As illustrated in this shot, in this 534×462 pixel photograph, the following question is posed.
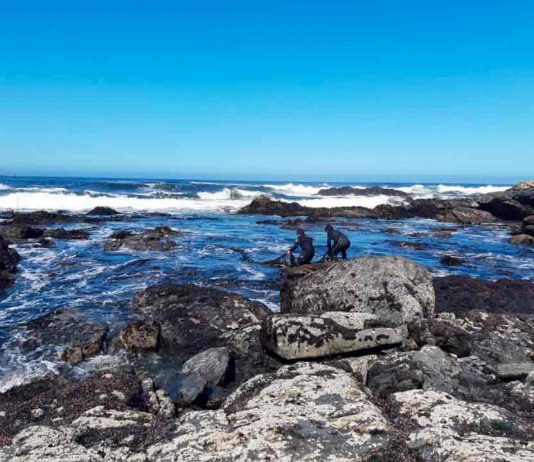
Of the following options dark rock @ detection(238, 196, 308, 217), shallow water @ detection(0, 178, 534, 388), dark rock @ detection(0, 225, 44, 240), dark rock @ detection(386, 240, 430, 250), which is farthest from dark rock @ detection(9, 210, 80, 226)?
dark rock @ detection(386, 240, 430, 250)

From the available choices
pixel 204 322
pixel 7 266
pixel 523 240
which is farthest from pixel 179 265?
pixel 523 240

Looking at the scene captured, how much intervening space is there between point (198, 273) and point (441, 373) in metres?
11.8

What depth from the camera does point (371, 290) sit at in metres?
10.1

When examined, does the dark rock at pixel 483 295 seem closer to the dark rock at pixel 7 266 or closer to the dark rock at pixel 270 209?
the dark rock at pixel 7 266

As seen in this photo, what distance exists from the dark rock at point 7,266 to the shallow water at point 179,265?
0.31 meters

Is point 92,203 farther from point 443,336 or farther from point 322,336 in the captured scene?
point 443,336

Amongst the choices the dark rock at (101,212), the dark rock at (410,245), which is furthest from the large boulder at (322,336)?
the dark rock at (101,212)

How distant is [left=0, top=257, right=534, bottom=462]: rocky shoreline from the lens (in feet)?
16.3

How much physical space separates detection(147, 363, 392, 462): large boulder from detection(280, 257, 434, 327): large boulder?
12.5ft

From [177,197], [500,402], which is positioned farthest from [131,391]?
[177,197]

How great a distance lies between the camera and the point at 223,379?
817cm

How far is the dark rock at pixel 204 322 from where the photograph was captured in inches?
367

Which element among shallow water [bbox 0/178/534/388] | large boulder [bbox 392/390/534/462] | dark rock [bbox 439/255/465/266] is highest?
large boulder [bbox 392/390/534/462]

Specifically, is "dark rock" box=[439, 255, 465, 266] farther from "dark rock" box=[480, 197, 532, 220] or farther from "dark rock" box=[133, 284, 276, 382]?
"dark rock" box=[480, 197, 532, 220]
